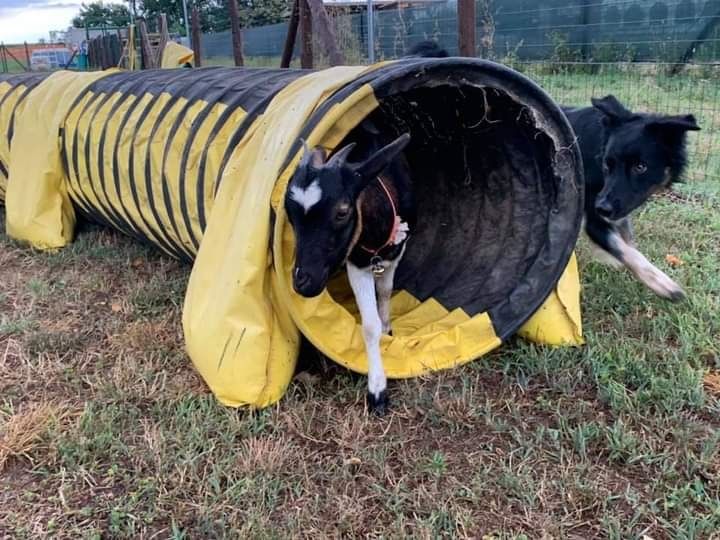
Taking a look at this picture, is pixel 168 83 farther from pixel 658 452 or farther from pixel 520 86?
pixel 658 452

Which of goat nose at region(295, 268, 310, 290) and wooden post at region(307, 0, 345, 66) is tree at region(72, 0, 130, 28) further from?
goat nose at region(295, 268, 310, 290)

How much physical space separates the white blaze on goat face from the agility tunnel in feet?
0.84

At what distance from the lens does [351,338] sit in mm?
3621

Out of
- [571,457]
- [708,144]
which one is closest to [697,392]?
[571,457]

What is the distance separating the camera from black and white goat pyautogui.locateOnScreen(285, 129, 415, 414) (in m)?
2.94

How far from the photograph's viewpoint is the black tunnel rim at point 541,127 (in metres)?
3.19

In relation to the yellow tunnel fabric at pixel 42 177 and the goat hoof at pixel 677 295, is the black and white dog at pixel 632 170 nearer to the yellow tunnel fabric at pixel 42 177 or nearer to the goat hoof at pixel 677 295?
the goat hoof at pixel 677 295

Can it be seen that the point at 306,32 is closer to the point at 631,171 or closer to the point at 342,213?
the point at 631,171

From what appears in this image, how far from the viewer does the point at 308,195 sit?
9.50ft

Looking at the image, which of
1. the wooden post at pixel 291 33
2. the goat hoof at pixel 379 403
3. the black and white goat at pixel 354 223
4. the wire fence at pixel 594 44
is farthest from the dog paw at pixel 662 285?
the wooden post at pixel 291 33

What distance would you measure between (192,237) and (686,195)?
14.7 feet

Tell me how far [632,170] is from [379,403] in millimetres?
2076

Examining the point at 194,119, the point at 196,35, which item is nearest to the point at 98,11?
the point at 196,35

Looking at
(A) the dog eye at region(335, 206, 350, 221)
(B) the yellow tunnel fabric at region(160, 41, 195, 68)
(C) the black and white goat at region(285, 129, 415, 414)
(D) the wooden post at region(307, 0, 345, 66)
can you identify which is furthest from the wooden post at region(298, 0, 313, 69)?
(A) the dog eye at region(335, 206, 350, 221)
